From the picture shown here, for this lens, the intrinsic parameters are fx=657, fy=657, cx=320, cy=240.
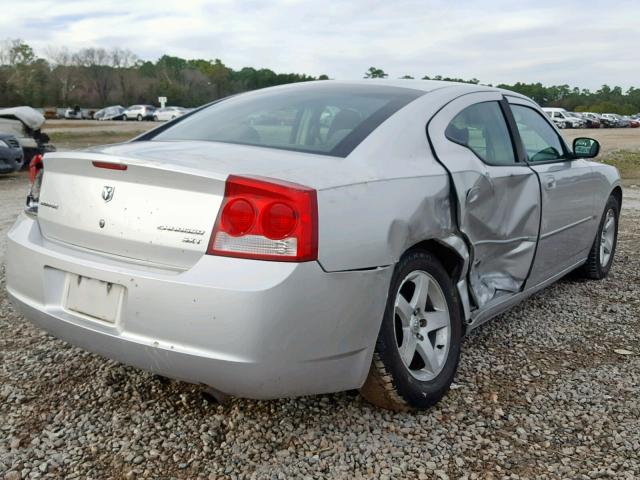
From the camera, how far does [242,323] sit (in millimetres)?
2143

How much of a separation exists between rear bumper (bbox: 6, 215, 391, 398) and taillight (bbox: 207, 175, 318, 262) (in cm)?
4

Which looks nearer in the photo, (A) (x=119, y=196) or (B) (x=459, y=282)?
(A) (x=119, y=196)

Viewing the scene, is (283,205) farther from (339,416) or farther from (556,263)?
(556,263)

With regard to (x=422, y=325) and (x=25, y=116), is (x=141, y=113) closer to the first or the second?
(x=25, y=116)

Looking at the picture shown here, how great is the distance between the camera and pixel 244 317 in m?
2.13

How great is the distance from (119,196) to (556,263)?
289 centimetres

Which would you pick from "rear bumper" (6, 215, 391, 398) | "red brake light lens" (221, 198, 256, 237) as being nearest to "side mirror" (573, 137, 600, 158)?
"rear bumper" (6, 215, 391, 398)

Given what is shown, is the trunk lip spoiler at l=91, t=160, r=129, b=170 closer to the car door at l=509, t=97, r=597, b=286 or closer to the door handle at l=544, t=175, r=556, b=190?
the car door at l=509, t=97, r=597, b=286

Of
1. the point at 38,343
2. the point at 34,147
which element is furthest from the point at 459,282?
the point at 34,147

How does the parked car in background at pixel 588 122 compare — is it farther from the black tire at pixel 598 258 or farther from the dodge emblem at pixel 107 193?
the dodge emblem at pixel 107 193

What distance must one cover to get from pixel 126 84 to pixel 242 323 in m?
106

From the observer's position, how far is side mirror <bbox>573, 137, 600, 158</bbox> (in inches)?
174

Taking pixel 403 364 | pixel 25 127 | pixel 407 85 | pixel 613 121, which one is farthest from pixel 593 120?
pixel 403 364

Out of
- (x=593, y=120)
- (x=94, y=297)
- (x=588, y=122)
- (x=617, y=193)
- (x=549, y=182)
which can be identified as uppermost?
(x=593, y=120)
